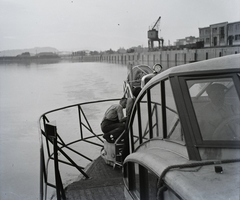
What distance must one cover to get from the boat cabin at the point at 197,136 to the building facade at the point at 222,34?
2840cm

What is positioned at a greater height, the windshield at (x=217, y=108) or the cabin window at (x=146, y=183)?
the windshield at (x=217, y=108)

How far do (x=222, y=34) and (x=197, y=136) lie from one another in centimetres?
3958

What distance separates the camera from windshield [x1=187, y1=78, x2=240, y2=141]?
1989 millimetres

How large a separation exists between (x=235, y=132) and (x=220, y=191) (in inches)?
24.0

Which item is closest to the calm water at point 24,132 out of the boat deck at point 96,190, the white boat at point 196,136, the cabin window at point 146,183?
the boat deck at point 96,190

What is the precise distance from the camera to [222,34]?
3872cm

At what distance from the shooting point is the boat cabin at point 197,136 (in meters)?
1.61

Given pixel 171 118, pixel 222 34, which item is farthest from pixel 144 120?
pixel 222 34

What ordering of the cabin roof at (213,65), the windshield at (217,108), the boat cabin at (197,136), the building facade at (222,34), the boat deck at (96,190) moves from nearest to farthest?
the boat cabin at (197,136)
the windshield at (217,108)
the cabin roof at (213,65)
the boat deck at (96,190)
the building facade at (222,34)

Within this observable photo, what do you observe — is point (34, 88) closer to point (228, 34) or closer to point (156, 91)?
point (228, 34)

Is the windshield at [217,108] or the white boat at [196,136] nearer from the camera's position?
the white boat at [196,136]

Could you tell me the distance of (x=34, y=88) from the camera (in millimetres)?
33375

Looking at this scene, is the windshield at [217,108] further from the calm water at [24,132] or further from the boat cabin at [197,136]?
the calm water at [24,132]

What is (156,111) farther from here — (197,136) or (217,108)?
(197,136)
